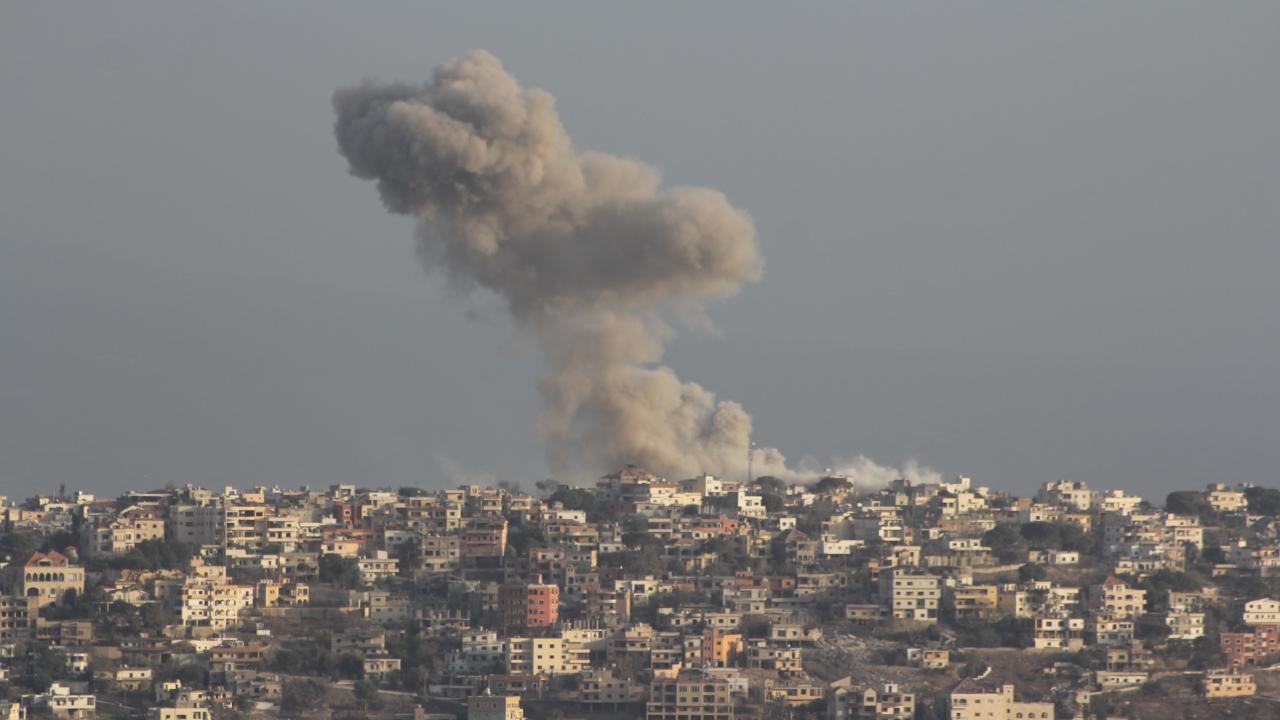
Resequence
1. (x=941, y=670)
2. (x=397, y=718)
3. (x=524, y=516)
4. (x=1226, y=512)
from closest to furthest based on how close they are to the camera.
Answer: (x=397, y=718) → (x=941, y=670) → (x=524, y=516) → (x=1226, y=512)

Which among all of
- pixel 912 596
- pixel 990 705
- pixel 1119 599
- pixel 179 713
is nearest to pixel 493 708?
pixel 179 713

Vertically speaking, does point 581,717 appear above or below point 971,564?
below

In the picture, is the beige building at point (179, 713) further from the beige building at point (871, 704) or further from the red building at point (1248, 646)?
the red building at point (1248, 646)

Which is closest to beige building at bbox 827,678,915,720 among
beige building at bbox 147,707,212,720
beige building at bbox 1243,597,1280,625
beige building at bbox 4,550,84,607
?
beige building at bbox 1243,597,1280,625

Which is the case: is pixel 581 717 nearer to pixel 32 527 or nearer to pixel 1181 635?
pixel 1181 635

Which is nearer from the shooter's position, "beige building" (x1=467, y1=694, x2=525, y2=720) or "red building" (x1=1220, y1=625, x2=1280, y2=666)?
"beige building" (x1=467, y1=694, x2=525, y2=720)

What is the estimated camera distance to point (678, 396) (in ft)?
276

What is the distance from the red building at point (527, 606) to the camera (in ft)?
213

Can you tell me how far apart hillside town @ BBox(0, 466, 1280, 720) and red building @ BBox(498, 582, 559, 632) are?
0.04 m

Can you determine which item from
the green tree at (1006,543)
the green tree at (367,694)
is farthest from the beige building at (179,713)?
the green tree at (1006,543)

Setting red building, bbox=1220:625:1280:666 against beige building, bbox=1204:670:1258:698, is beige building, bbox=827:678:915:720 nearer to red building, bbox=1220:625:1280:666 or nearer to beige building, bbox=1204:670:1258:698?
beige building, bbox=1204:670:1258:698

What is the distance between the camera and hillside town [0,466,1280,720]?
60.6m

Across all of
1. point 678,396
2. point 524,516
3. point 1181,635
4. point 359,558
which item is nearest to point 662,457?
point 678,396

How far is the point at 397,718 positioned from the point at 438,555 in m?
12.0
